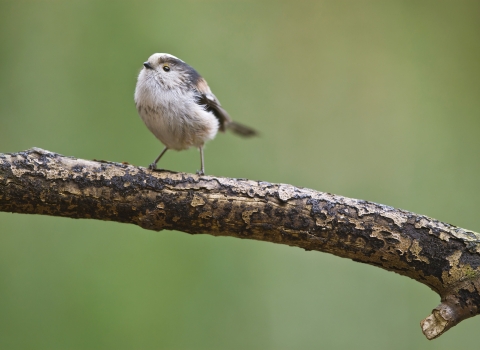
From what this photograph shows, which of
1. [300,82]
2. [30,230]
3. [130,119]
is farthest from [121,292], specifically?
[300,82]

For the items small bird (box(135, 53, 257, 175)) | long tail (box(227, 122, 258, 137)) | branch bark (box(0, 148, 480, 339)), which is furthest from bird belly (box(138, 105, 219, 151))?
long tail (box(227, 122, 258, 137))

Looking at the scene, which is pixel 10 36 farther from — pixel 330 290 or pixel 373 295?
pixel 373 295

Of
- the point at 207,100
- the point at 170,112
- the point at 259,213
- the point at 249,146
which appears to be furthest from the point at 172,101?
the point at 249,146

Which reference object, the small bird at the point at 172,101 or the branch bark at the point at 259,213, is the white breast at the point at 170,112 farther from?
the branch bark at the point at 259,213

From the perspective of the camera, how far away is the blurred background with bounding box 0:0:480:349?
2.45 metres

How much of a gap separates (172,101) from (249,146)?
122 cm

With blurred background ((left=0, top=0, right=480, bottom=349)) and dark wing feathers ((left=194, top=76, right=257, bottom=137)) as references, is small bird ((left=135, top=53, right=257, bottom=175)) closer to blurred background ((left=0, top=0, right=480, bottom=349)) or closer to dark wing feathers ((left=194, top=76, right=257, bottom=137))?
dark wing feathers ((left=194, top=76, right=257, bottom=137))

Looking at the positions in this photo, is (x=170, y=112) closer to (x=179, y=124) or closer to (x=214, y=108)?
(x=179, y=124)

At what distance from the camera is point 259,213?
149 centimetres

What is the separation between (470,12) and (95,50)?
2611 mm

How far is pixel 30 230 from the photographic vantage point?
2467 millimetres

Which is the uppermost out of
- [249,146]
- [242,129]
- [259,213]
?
[249,146]

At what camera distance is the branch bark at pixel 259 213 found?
1.41 m

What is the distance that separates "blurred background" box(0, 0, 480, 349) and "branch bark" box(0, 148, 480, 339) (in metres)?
0.92
